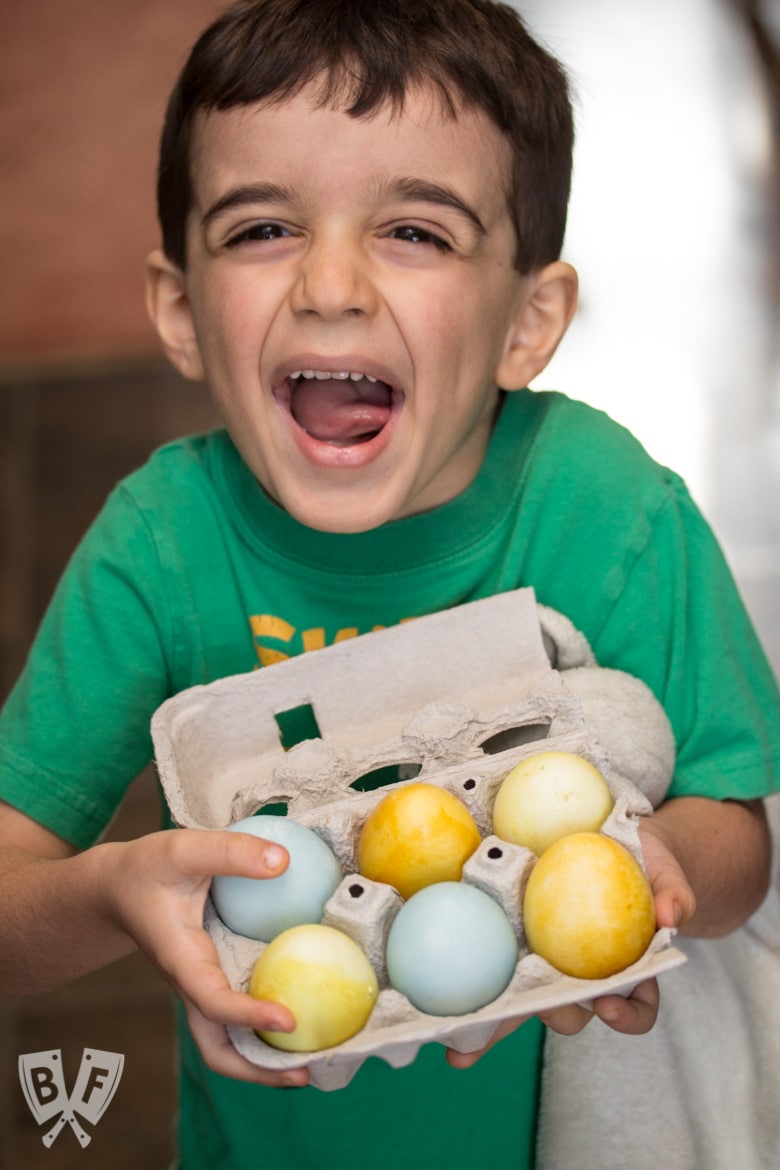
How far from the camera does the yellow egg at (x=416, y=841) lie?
0.66 meters

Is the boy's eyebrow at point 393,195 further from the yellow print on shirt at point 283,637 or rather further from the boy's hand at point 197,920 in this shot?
the boy's hand at point 197,920

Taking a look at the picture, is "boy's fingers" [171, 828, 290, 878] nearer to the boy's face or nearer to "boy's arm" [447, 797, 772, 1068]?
"boy's arm" [447, 797, 772, 1068]

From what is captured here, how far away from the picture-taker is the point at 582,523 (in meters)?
0.89

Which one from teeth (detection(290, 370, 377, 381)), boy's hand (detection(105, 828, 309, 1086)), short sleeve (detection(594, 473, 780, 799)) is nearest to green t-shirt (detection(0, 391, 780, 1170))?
short sleeve (detection(594, 473, 780, 799))

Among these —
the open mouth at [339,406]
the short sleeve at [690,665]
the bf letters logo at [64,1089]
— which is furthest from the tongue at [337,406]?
the bf letters logo at [64,1089]

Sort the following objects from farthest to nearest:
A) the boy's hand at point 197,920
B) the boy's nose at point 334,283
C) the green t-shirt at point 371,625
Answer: the green t-shirt at point 371,625 → the boy's nose at point 334,283 → the boy's hand at point 197,920

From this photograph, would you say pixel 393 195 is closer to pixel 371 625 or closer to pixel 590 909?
pixel 371 625

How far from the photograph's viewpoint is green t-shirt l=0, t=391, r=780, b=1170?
2.79 ft

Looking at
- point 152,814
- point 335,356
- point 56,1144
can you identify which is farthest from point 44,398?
point 56,1144

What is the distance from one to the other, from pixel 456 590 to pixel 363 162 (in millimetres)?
295

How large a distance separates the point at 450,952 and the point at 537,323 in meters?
0.51

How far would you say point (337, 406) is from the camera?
863 millimetres

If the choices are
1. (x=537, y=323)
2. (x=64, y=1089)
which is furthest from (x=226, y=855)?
(x=537, y=323)

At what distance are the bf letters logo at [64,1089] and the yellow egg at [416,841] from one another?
0.17m
